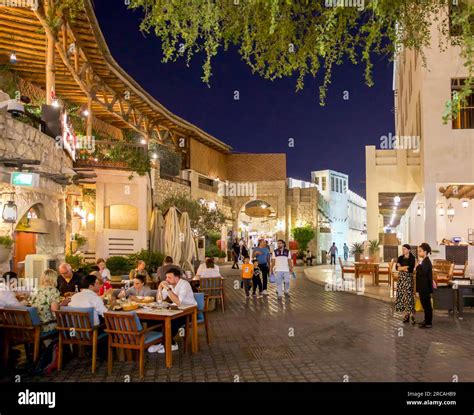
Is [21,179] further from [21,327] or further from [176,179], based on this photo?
[176,179]

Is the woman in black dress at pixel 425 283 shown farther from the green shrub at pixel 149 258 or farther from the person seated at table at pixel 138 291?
the green shrub at pixel 149 258

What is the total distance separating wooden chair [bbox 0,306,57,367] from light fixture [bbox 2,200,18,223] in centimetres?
221

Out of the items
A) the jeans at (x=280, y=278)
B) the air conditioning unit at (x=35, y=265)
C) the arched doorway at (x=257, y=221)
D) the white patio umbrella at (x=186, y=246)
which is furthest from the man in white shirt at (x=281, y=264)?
the arched doorway at (x=257, y=221)

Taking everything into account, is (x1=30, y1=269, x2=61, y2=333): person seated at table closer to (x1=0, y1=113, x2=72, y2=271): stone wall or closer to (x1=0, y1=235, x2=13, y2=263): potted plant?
(x1=0, y1=235, x2=13, y2=263): potted plant

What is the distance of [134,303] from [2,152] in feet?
11.8

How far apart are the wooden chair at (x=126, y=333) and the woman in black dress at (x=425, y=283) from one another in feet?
17.2

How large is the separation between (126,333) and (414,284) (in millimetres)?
5807

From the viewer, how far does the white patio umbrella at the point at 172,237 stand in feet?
48.6

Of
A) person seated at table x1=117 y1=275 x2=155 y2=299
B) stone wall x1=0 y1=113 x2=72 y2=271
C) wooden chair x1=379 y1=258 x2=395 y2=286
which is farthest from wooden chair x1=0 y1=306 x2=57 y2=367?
wooden chair x1=379 y1=258 x2=395 y2=286

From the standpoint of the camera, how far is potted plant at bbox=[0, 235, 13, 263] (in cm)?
793

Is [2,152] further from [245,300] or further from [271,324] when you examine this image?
[245,300]

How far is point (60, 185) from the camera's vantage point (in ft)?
37.4

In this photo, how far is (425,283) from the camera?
8.84 m
